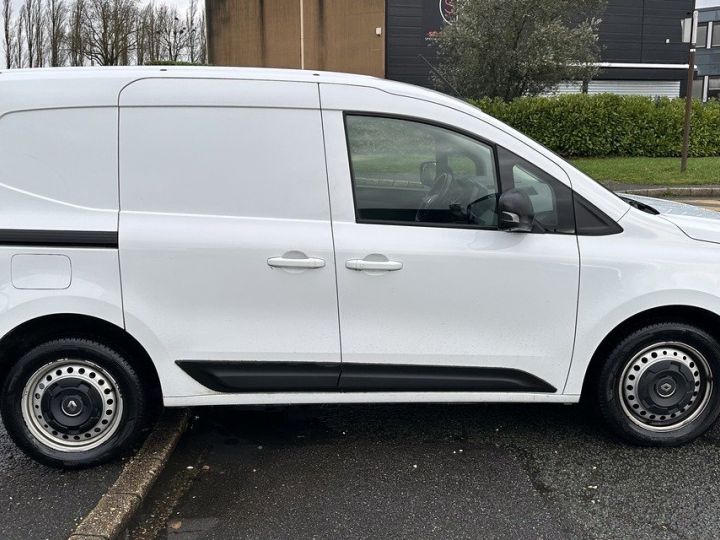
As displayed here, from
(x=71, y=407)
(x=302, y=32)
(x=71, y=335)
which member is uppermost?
(x=302, y=32)

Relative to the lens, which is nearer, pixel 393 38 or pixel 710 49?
pixel 393 38

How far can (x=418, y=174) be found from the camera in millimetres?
3426

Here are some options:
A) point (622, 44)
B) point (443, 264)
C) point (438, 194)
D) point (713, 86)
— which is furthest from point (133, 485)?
point (713, 86)

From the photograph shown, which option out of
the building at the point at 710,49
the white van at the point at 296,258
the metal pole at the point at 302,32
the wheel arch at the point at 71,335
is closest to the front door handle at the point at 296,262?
the white van at the point at 296,258

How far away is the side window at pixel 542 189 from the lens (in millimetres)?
3352

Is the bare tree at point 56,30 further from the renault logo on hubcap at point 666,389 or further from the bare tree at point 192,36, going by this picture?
the renault logo on hubcap at point 666,389

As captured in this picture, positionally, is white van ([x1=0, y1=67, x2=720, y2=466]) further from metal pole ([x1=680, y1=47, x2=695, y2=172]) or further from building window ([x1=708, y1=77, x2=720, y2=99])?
building window ([x1=708, y1=77, x2=720, y2=99])

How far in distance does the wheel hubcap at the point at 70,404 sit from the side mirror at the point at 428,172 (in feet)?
5.90

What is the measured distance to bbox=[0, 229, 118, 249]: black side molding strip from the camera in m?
3.16

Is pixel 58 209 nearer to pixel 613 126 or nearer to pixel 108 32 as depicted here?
pixel 613 126

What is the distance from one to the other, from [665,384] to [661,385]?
2 centimetres

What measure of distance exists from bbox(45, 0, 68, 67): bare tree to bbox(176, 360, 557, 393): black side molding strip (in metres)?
40.1

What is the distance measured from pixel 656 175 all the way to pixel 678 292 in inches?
525

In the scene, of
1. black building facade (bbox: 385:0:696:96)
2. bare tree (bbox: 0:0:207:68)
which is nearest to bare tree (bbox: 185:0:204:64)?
bare tree (bbox: 0:0:207:68)
